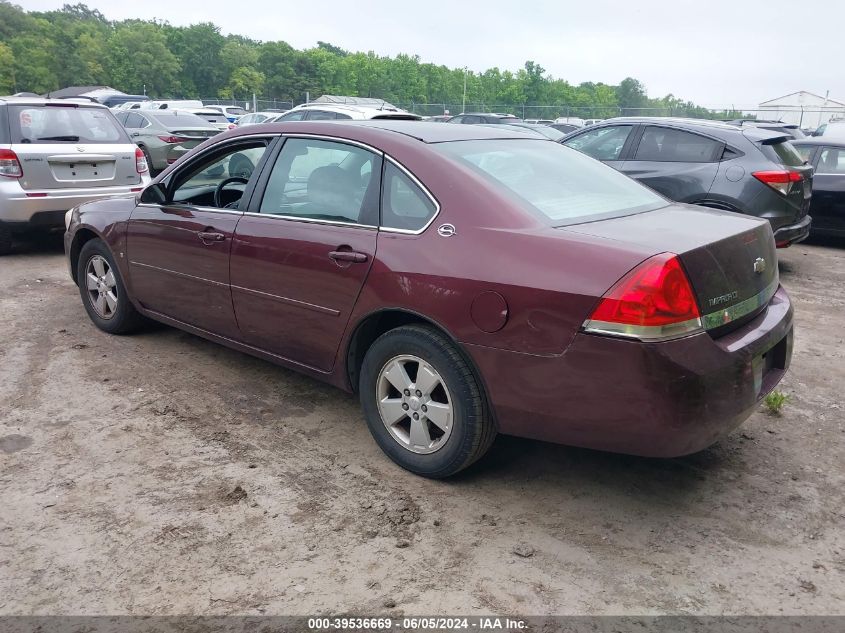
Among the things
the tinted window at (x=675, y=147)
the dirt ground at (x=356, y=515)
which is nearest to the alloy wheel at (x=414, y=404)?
the dirt ground at (x=356, y=515)

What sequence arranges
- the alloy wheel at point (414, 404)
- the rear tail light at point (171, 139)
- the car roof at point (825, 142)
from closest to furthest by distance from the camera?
1. the alloy wheel at point (414, 404)
2. the car roof at point (825, 142)
3. the rear tail light at point (171, 139)

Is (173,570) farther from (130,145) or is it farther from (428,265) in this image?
(130,145)

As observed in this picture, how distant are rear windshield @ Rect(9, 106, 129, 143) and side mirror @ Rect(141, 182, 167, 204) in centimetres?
396

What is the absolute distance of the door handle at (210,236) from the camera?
4.21m

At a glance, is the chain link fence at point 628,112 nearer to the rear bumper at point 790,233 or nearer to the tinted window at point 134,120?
the tinted window at point 134,120

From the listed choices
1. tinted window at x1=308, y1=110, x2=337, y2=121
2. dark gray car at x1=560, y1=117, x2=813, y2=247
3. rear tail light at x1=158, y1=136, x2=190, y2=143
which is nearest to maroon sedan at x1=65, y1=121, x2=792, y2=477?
dark gray car at x1=560, y1=117, x2=813, y2=247

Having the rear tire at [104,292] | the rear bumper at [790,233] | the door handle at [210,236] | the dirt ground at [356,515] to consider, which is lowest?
the dirt ground at [356,515]

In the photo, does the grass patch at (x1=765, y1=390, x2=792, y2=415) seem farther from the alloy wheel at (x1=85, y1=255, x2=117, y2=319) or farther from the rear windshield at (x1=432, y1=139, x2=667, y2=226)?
the alloy wheel at (x1=85, y1=255, x2=117, y2=319)

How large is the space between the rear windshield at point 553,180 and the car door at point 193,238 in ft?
4.40

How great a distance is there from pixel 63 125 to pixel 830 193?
937 cm

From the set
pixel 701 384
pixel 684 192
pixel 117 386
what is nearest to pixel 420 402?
pixel 701 384

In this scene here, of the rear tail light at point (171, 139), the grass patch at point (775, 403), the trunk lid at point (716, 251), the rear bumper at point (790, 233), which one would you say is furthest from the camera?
the rear tail light at point (171, 139)

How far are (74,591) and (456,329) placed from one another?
1740mm

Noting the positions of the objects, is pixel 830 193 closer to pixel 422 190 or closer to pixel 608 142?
pixel 608 142
